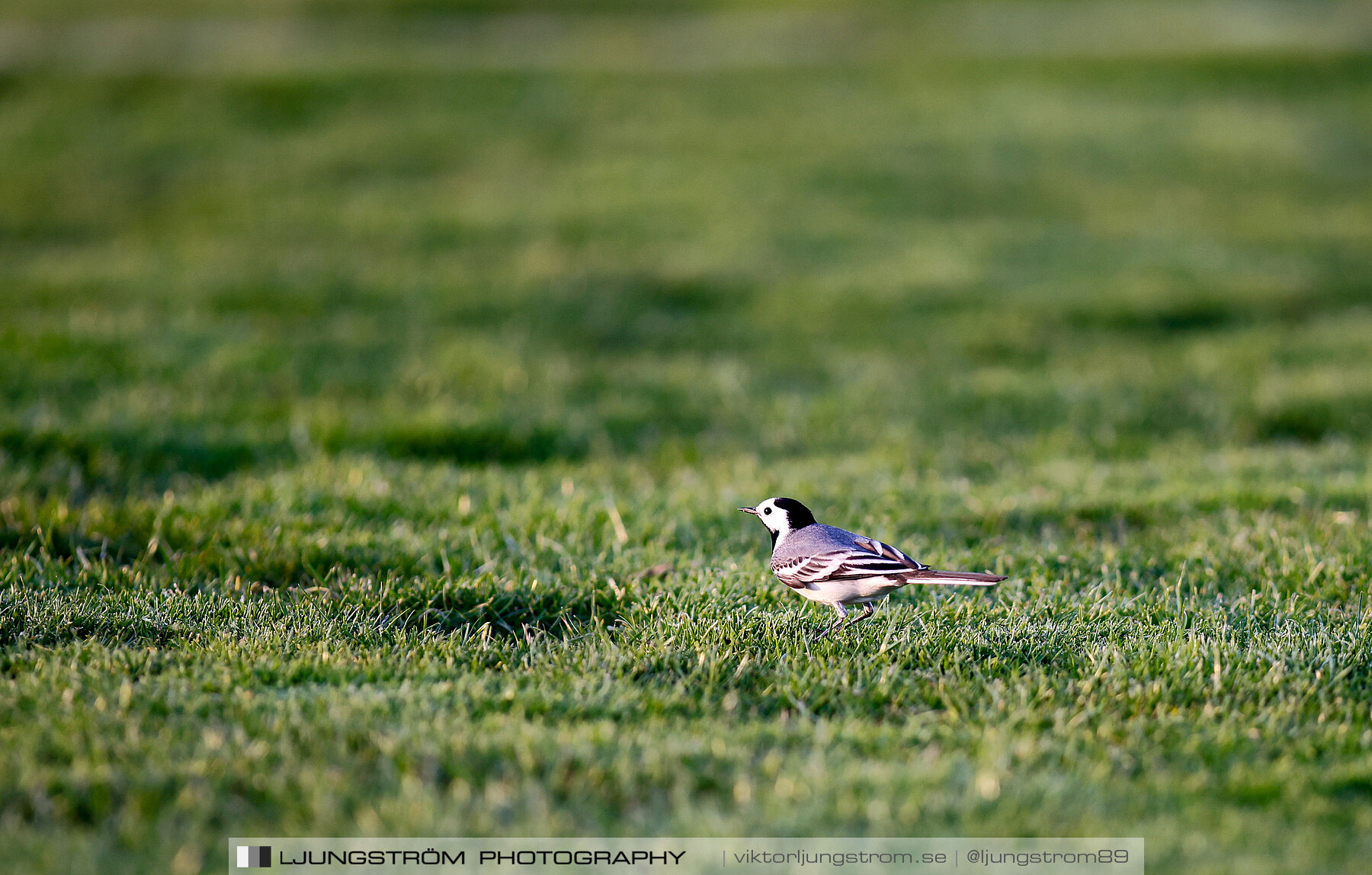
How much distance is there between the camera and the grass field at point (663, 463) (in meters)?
3.70

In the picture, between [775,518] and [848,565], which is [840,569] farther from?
[775,518]

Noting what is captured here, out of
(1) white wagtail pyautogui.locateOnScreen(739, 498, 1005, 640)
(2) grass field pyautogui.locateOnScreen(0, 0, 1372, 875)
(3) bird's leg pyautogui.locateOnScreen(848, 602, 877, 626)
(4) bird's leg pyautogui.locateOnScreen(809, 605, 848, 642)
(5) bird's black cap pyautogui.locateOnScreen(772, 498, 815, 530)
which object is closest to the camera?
(2) grass field pyautogui.locateOnScreen(0, 0, 1372, 875)

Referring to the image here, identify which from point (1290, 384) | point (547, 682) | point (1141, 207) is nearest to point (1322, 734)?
point (547, 682)

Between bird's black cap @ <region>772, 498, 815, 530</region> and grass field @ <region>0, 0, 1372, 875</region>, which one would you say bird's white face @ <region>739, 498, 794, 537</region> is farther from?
grass field @ <region>0, 0, 1372, 875</region>

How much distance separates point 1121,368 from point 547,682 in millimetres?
8771

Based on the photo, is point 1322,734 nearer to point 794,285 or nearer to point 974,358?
point 974,358

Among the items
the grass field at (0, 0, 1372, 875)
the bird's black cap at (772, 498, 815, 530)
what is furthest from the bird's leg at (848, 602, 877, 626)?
the bird's black cap at (772, 498, 815, 530)

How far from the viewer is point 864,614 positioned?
5219 millimetres

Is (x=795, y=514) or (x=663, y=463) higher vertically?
(x=795, y=514)

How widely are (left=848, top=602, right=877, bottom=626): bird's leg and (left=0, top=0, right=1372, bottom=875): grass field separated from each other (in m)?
0.24

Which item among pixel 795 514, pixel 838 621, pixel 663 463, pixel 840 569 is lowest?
pixel 838 621

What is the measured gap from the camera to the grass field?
12.1 feet

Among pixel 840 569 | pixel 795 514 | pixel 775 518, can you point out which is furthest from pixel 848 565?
pixel 775 518

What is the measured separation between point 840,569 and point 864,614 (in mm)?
502
